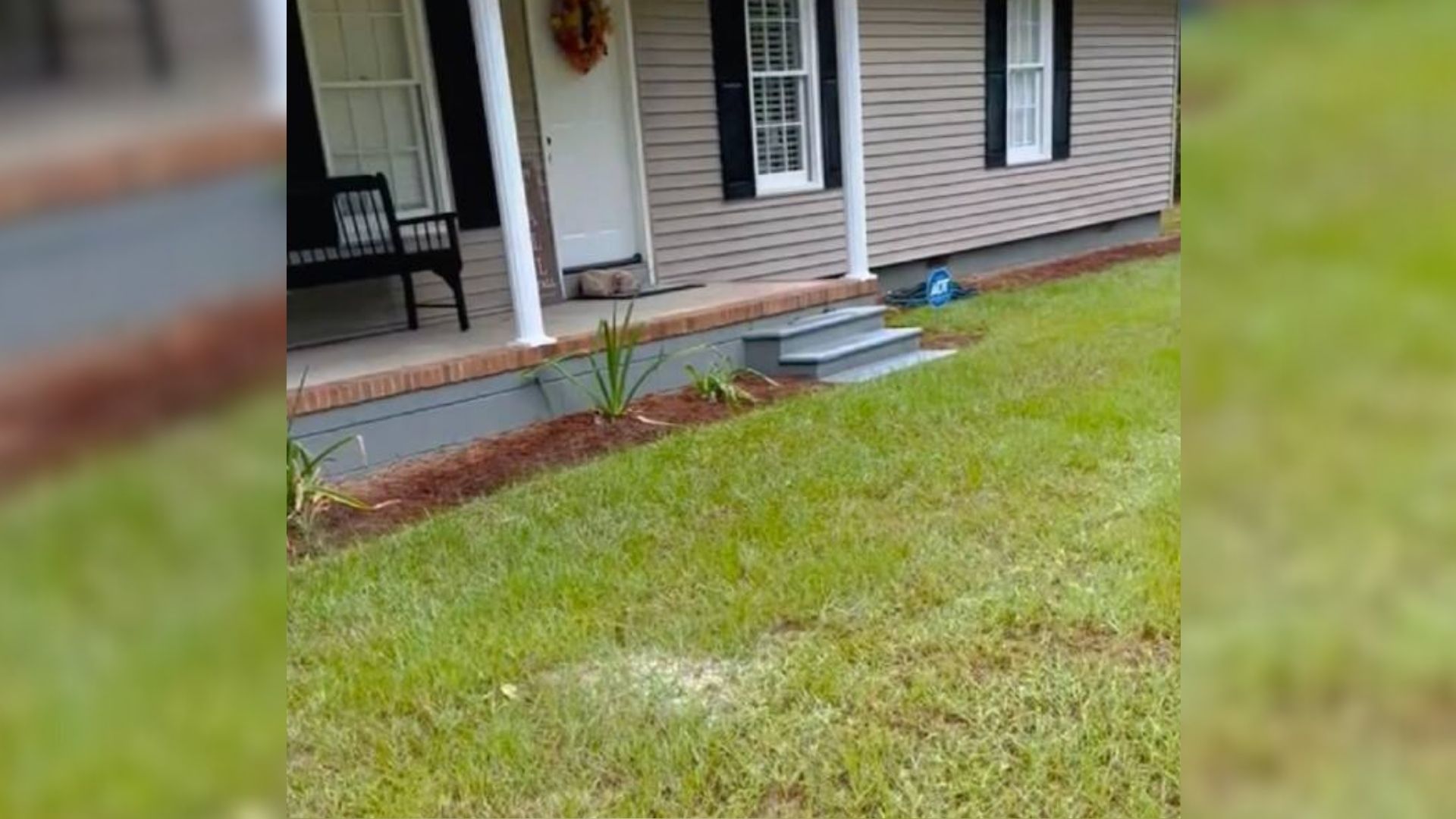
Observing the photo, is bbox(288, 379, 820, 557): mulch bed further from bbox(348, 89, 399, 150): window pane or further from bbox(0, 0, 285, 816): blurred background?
bbox(0, 0, 285, 816): blurred background

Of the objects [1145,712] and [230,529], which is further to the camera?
[1145,712]

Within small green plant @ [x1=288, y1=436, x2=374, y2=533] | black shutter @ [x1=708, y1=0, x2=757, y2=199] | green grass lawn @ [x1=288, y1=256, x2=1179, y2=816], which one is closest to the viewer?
green grass lawn @ [x1=288, y1=256, x2=1179, y2=816]

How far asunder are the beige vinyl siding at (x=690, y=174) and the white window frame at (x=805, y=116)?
13cm

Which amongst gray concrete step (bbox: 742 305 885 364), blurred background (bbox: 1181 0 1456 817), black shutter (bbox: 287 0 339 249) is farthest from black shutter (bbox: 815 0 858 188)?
blurred background (bbox: 1181 0 1456 817)

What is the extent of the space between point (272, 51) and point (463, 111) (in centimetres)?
539

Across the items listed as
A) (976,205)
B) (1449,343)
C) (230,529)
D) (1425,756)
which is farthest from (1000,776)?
(976,205)

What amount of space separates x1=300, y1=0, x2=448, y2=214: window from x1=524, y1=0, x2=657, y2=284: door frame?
2.43 feet

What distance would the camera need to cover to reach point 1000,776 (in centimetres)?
192

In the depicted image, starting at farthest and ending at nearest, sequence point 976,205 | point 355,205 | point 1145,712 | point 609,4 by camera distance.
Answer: point 976,205, point 609,4, point 355,205, point 1145,712

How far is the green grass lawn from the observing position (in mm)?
1955

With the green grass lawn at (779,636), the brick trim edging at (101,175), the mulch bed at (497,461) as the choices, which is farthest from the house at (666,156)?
the brick trim edging at (101,175)

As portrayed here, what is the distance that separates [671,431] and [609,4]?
309 cm

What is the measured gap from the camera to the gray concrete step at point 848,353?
536 cm

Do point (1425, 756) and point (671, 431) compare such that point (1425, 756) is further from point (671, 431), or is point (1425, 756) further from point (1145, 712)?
point (671, 431)
